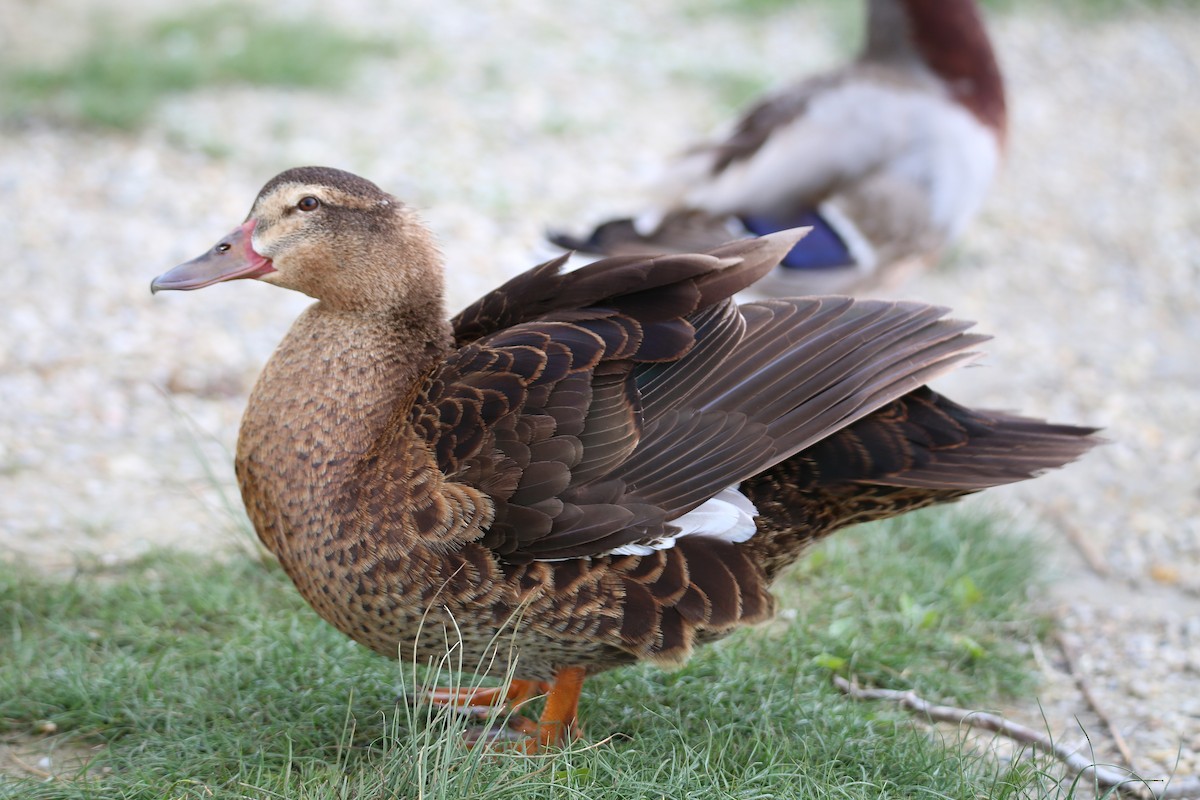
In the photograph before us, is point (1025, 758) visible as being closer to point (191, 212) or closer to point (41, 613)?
point (41, 613)

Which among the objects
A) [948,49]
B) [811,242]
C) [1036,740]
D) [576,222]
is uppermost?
[948,49]

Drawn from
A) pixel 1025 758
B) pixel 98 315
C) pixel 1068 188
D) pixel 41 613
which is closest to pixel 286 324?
pixel 98 315

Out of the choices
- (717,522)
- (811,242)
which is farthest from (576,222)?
(717,522)

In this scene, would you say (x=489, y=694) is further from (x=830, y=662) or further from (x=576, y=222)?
(x=576, y=222)

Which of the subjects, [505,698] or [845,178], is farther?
[845,178]

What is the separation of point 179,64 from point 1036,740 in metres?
5.98

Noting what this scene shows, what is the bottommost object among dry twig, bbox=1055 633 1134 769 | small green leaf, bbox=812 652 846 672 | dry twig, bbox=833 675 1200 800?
dry twig, bbox=1055 633 1134 769

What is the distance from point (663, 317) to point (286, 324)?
2.97 metres

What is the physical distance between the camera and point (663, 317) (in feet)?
9.14

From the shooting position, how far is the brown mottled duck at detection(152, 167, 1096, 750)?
263cm

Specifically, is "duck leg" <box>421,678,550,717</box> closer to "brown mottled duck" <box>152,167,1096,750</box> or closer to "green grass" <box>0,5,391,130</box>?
"brown mottled duck" <box>152,167,1096,750</box>

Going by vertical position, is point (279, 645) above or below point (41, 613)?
below

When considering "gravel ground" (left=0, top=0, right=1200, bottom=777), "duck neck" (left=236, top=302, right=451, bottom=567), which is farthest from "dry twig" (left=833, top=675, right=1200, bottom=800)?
"duck neck" (left=236, top=302, right=451, bottom=567)

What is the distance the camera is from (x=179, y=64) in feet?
23.7
